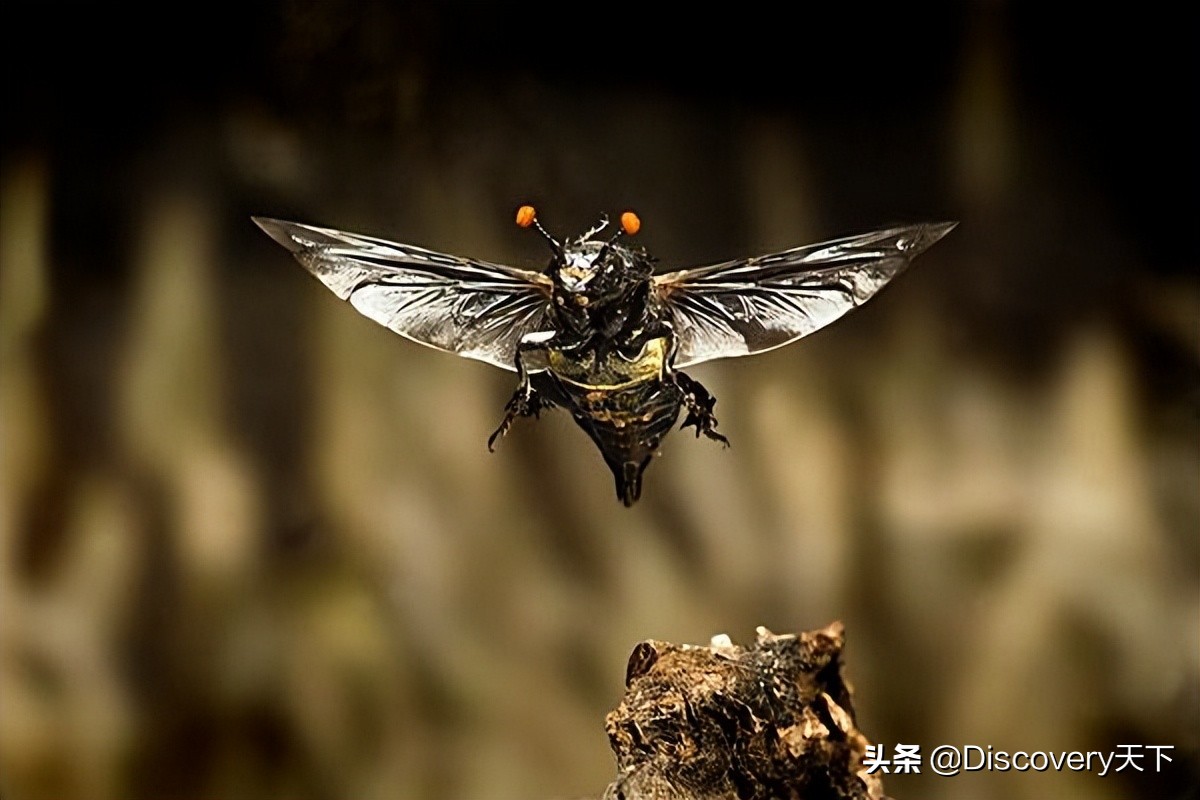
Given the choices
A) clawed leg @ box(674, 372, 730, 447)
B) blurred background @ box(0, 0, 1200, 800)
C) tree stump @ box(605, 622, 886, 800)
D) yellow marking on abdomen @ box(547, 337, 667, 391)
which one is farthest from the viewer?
blurred background @ box(0, 0, 1200, 800)

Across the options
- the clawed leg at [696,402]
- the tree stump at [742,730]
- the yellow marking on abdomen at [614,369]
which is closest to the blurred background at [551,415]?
the clawed leg at [696,402]

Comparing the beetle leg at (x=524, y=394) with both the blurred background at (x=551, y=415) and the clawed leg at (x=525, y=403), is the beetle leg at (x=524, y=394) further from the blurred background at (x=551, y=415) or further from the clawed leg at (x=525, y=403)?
the blurred background at (x=551, y=415)

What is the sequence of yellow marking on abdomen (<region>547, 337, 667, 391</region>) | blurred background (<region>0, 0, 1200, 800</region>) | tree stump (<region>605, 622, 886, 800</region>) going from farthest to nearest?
blurred background (<region>0, 0, 1200, 800</region>)
yellow marking on abdomen (<region>547, 337, 667, 391</region>)
tree stump (<region>605, 622, 886, 800</region>)

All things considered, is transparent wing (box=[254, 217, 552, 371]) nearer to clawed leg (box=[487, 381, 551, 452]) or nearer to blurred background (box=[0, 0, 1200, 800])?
clawed leg (box=[487, 381, 551, 452])

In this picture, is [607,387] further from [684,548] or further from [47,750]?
[47,750]

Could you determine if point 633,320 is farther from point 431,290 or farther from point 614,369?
point 431,290

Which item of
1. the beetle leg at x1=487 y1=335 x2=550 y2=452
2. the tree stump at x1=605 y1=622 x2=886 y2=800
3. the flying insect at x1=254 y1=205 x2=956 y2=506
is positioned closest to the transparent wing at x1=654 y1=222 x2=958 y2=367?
the flying insect at x1=254 y1=205 x2=956 y2=506

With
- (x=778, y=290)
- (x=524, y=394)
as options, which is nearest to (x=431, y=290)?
(x=524, y=394)

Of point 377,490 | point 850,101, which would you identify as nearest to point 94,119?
point 377,490
